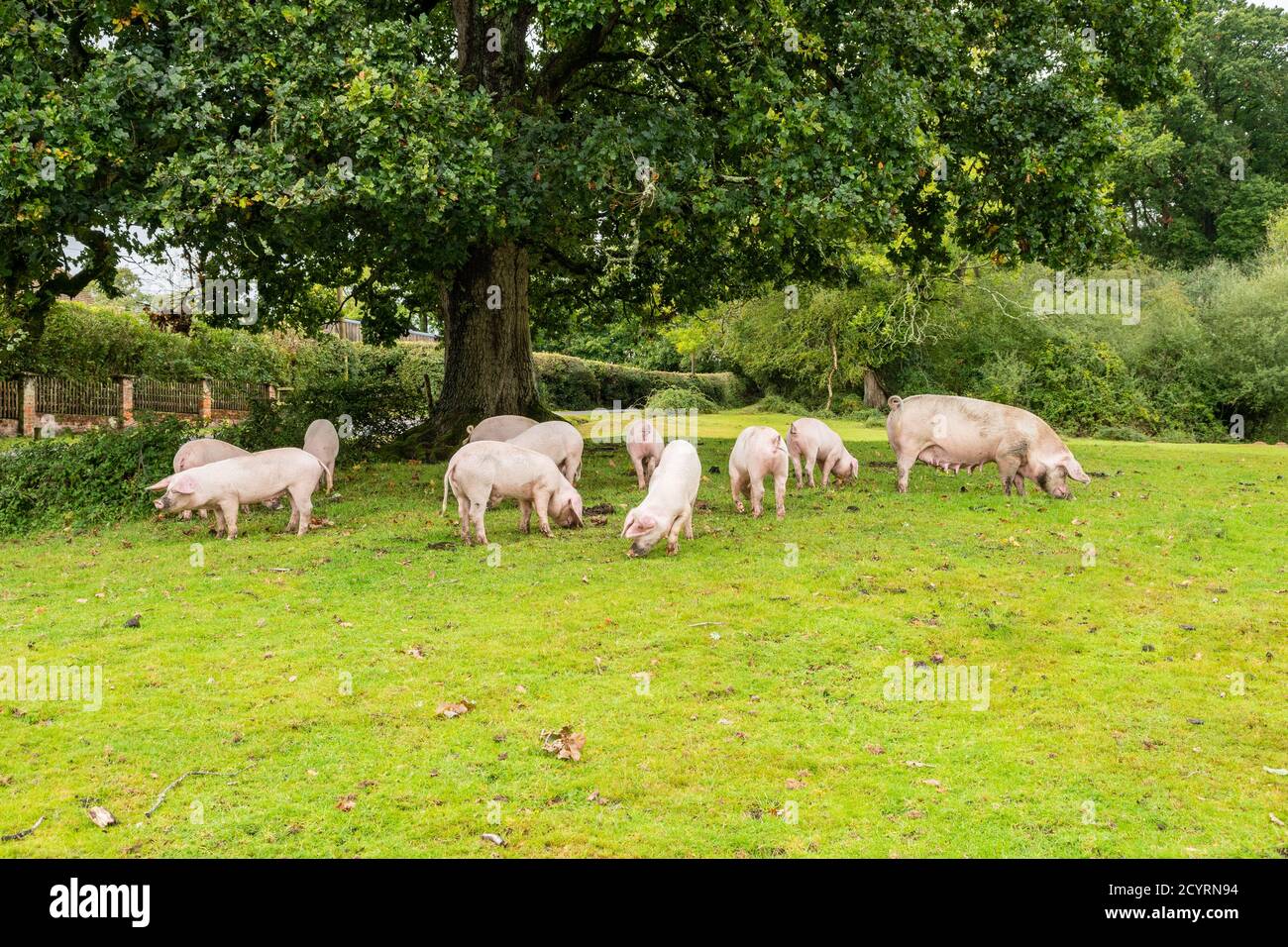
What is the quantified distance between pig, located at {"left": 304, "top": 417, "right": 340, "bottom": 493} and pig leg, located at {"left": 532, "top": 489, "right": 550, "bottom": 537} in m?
5.29

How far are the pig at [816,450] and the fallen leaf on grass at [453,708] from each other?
10.0m

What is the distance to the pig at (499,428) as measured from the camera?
16875 mm

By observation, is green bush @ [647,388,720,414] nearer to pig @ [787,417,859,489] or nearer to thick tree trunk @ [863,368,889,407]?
thick tree trunk @ [863,368,889,407]

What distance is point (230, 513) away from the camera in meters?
14.0

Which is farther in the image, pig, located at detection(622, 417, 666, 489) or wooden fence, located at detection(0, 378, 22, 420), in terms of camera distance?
wooden fence, located at detection(0, 378, 22, 420)

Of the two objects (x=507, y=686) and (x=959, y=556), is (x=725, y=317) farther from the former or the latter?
(x=507, y=686)

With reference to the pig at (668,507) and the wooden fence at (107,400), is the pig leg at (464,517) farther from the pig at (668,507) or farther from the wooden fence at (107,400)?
the wooden fence at (107,400)

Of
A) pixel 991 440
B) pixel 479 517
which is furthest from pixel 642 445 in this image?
pixel 991 440

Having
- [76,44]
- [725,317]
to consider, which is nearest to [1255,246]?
[725,317]

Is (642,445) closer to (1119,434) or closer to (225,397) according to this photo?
(225,397)

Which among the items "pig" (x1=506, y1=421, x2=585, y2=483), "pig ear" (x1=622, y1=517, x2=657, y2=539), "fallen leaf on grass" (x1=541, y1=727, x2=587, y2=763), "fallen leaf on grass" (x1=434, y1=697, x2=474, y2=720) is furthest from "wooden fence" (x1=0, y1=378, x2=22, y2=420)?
"fallen leaf on grass" (x1=541, y1=727, x2=587, y2=763)

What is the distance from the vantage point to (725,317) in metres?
43.2

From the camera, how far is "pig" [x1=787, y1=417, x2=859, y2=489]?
17.2 meters

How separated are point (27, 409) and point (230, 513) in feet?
60.2
